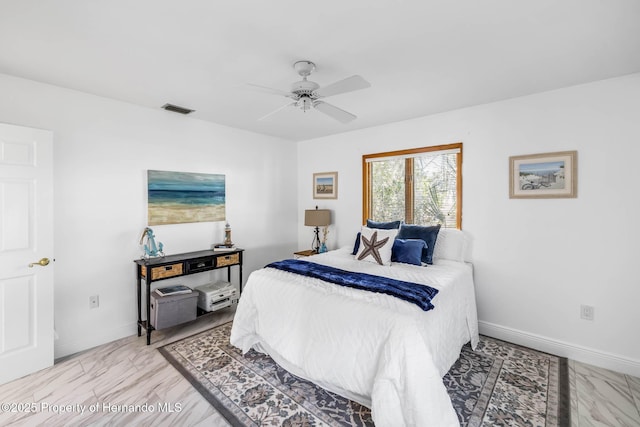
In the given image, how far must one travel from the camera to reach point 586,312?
2666 mm

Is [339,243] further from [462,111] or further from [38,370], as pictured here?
[38,370]

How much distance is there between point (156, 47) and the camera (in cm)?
202

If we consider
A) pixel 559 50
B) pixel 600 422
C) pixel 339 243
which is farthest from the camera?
pixel 339 243

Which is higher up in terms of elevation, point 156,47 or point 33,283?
point 156,47

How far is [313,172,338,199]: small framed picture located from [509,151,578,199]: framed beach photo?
235cm

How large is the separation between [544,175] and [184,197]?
12.9ft

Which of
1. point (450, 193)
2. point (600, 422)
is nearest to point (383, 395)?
point (600, 422)

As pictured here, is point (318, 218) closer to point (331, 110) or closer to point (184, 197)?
point (184, 197)

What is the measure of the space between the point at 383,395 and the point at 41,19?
3.00 meters

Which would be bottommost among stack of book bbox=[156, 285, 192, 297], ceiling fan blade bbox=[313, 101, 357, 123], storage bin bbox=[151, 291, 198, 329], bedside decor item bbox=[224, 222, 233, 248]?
storage bin bbox=[151, 291, 198, 329]

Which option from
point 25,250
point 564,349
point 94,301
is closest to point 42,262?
point 25,250

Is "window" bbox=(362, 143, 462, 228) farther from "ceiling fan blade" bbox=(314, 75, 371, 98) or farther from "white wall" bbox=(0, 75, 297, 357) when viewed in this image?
"white wall" bbox=(0, 75, 297, 357)

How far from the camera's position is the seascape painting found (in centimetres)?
336

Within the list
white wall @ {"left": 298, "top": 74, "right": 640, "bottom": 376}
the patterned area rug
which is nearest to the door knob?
the patterned area rug
